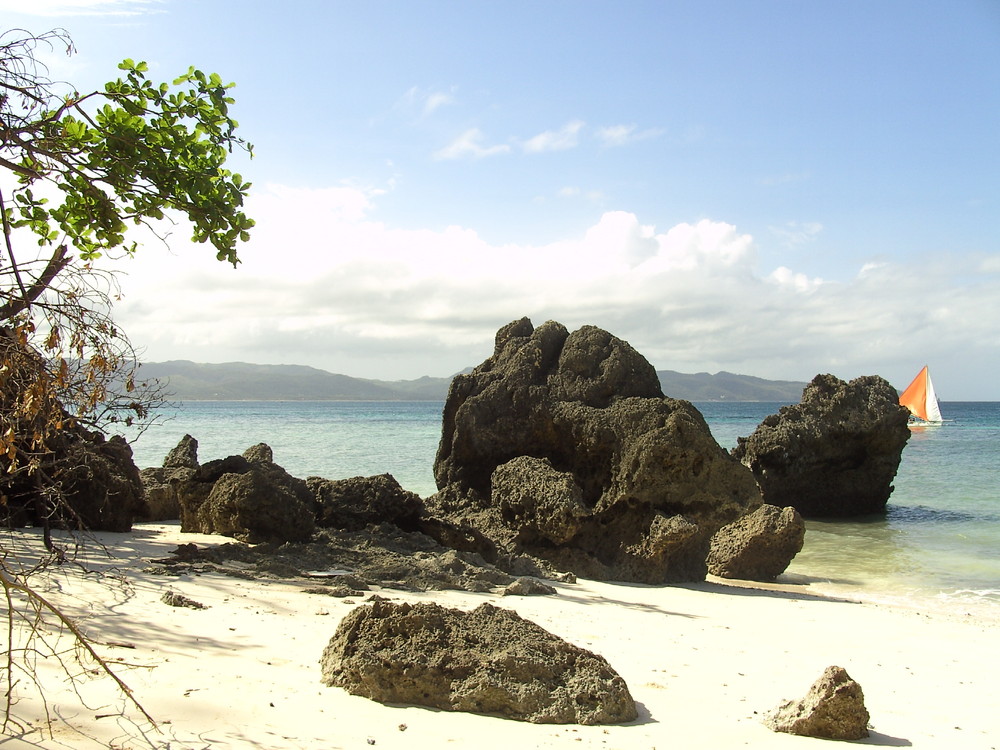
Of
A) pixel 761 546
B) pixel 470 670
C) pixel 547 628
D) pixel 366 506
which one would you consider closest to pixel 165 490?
pixel 366 506

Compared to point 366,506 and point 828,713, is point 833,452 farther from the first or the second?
point 828,713

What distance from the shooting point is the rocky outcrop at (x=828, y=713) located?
13.5ft

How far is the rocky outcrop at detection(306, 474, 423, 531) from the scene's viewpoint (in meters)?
9.34

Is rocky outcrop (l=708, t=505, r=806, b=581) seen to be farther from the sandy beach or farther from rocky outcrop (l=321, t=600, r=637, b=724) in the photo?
rocky outcrop (l=321, t=600, r=637, b=724)

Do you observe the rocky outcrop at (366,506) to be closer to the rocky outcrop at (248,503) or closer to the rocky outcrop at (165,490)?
the rocky outcrop at (248,503)

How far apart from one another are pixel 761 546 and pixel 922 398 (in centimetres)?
5962

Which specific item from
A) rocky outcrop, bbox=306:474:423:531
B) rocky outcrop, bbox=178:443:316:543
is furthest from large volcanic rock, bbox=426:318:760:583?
rocky outcrop, bbox=178:443:316:543

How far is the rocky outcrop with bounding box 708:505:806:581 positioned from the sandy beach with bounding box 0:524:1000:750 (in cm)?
190

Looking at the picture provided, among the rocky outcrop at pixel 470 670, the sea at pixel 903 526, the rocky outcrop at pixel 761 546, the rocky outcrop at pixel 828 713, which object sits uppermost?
the rocky outcrop at pixel 470 670

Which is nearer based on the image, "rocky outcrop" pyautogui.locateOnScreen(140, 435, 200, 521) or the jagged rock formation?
the jagged rock formation

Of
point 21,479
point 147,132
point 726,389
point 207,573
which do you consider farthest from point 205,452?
point 726,389

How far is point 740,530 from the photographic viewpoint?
35.7ft

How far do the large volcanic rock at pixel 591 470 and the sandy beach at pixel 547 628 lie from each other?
778 millimetres


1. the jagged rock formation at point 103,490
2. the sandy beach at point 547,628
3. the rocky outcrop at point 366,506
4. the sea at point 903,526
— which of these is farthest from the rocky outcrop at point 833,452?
the jagged rock formation at point 103,490
